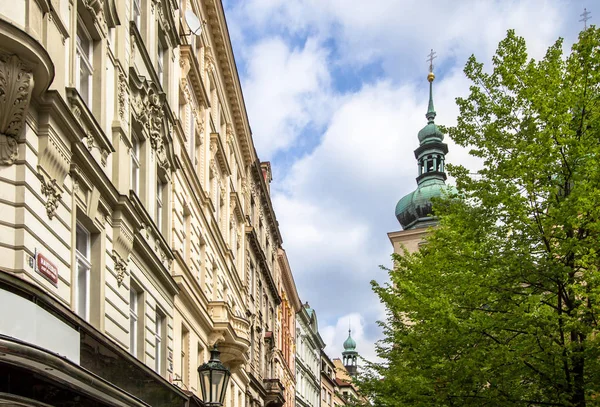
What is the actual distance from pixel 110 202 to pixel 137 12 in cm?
599

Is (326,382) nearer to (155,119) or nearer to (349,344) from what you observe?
(349,344)

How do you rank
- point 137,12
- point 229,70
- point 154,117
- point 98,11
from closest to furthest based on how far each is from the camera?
point 98,11
point 137,12
point 154,117
point 229,70

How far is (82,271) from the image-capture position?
13703 millimetres

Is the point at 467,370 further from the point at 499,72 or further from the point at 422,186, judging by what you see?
the point at 422,186

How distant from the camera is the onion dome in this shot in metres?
87.8

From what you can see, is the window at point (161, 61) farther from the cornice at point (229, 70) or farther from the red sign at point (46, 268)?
the red sign at point (46, 268)

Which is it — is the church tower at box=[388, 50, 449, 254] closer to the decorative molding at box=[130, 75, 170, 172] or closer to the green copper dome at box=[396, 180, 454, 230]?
the green copper dome at box=[396, 180, 454, 230]

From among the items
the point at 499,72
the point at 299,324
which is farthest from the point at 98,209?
the point at 299,324

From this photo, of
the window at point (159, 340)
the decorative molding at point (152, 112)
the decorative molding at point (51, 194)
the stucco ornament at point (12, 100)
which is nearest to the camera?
the stucco ornament at point (12, 100)

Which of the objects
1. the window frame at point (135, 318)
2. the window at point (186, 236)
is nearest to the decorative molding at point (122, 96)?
the window frame at point (135, 318)

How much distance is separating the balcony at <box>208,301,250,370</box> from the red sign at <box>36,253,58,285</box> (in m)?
16.3

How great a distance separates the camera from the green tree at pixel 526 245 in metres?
17.4

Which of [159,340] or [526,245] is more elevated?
[526,245]

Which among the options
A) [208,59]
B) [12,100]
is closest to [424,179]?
[208,59]
